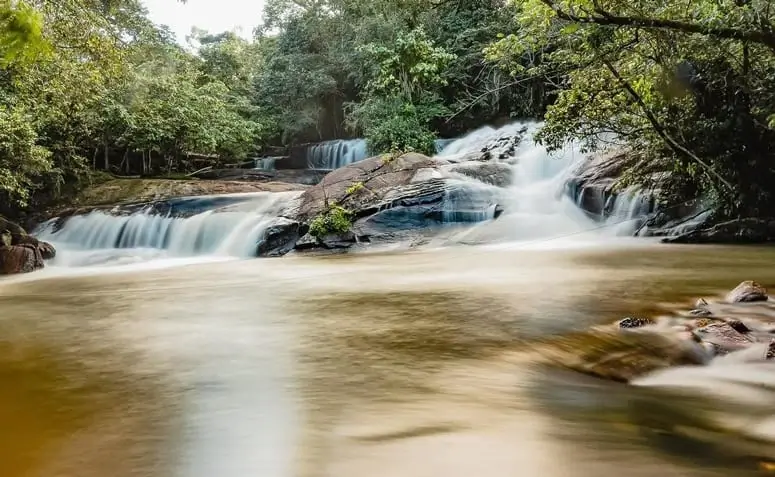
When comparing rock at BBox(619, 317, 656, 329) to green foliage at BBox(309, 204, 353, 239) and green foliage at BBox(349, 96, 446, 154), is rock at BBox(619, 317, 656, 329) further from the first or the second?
green foliage at BBox(349, 96, 446, 154)

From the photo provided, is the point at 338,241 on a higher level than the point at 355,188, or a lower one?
lower

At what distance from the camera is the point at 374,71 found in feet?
64.0

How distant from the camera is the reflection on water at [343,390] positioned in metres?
2.07

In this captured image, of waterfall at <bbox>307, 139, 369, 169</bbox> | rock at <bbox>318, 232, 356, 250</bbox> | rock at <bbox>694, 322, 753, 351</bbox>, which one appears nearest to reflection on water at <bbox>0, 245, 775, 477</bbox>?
rock at <bbox>694, 322, 753, 351</bbox>

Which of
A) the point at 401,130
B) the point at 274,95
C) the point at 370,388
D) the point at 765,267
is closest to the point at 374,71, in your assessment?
the point at 401,130

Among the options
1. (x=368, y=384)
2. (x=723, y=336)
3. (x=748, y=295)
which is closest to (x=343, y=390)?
(x=368, y=384)

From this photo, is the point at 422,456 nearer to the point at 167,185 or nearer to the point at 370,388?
the point at 370,388

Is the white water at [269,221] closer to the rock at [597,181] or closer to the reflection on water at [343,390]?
the rock at [597,181]

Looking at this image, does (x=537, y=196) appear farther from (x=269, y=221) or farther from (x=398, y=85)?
(x=398, y=85)

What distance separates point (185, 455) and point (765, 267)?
7.28 metres

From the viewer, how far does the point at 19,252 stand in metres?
10.8

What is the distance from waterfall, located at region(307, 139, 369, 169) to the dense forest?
1171mm

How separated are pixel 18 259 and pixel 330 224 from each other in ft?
19.5

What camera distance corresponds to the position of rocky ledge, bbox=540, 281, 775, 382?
3.26 m
